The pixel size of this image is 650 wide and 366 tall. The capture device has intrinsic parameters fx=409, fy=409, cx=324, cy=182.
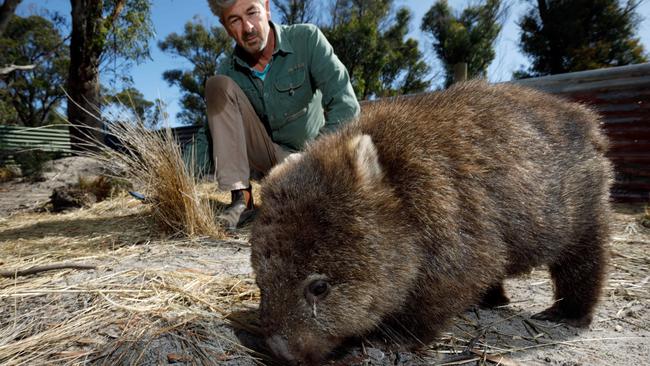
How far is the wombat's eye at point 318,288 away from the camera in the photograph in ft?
4.99

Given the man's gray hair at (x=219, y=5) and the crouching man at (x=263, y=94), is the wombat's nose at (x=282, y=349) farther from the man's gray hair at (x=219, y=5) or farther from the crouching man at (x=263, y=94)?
the man's gray hair at (x=219, y=5)

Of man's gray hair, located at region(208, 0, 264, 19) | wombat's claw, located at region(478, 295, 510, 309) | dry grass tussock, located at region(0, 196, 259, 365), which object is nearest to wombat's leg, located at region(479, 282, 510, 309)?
wombat's claw, located at region(478, 295, 510, 309)

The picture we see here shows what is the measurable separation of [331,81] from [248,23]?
0.93 meters

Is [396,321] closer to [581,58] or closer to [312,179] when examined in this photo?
[312,179]

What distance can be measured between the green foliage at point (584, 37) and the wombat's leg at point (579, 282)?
21.7 metres

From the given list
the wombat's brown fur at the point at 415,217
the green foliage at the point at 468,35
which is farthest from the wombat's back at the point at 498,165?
the green foliage at the point at 468,35

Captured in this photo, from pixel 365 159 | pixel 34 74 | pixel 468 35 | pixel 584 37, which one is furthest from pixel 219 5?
pixel 34 74

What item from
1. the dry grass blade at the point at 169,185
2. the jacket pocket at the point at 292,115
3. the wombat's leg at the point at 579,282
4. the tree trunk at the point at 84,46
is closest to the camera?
the wombat's leg at the point at 579,282

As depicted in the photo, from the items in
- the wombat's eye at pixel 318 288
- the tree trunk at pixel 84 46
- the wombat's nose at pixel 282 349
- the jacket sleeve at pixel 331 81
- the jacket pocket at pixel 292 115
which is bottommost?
the wombat's nose at pixel 282 349

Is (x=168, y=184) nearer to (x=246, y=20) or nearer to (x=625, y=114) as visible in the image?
(x=246, y=20)

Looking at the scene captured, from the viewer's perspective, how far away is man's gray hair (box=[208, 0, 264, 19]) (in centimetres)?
368

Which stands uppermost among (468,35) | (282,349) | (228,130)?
(468,35)

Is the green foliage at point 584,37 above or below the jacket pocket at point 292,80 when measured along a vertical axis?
A: above

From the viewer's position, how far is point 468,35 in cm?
2936
